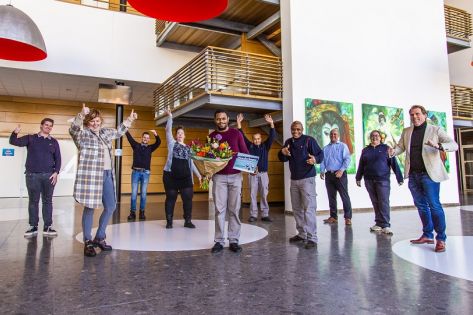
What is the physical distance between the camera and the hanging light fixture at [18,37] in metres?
3.77

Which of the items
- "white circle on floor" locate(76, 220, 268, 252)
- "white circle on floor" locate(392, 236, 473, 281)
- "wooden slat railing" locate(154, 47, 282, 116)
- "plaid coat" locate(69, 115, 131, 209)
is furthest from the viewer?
"wooden slat railing" locate(154, 47, 282, 116)

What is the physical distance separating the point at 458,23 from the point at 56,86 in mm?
14214

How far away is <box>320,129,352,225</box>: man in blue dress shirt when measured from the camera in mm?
5977

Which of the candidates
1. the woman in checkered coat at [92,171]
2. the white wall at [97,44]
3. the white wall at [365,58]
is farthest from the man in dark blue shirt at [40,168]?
the white wall at [97,44]

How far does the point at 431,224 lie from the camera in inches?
159

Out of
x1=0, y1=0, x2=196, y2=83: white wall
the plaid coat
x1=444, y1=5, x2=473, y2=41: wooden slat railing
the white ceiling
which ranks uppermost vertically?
x1=444, y1=5, x2=473, y2=41: wooden slat railing

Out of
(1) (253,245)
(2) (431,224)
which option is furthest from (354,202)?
(1) (253,245)

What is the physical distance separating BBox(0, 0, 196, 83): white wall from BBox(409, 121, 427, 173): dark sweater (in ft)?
27.6

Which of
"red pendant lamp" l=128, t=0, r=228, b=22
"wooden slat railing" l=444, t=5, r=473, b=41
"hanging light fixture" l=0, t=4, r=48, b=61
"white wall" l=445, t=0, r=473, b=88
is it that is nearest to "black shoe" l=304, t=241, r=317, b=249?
"red pendant lamp" l=128, t=0, r=228, b=22

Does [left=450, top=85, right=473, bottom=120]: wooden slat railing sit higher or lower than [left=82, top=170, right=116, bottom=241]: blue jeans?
higher

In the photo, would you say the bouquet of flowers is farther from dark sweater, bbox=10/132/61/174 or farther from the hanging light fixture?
dark sweater, bbox=10/132/61/174

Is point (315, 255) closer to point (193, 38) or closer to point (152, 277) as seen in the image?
point (152, 277)

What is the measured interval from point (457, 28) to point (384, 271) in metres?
12.2

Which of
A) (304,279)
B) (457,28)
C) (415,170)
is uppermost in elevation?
(457,28)
